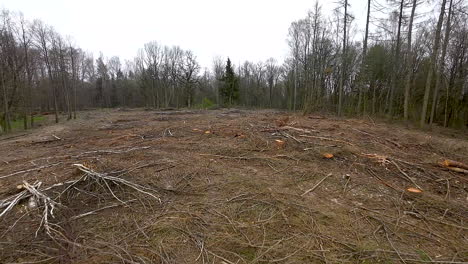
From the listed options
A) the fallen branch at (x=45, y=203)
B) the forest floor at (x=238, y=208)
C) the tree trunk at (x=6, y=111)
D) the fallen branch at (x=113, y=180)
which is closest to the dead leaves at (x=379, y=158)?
the forest floor at (x=238, y=208)

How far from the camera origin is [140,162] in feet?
16.3

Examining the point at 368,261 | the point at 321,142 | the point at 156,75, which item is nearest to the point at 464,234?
the point at 368,261

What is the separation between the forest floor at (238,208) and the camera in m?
2.44

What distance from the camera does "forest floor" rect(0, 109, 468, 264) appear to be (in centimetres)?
244

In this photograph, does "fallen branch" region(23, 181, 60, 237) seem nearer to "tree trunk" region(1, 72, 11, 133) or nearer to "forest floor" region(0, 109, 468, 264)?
"forest floor" region(0, 109, 468, 264)

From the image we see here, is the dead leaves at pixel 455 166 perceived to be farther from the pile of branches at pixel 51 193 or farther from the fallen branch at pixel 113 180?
the fallen branch at pixel 113 180

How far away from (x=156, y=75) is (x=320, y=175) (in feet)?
128

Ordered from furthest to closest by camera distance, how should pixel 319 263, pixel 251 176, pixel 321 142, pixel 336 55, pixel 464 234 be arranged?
pixel 336 55, pixel 321 142, pixel 251 176, pixel 464 234, pixel 319 263

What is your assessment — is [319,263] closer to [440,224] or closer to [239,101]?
[440,224]

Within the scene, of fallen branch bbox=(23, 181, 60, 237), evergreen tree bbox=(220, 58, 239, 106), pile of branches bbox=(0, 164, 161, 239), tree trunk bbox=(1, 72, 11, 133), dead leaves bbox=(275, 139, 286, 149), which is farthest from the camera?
evergreen tree bbox=(220, 58, 239, 106)

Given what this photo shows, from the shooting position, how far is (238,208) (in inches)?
130

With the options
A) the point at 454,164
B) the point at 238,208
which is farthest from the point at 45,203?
the point at 454,164

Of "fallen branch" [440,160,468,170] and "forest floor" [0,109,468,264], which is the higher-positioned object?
"fallen branch" [440,160,468,170]

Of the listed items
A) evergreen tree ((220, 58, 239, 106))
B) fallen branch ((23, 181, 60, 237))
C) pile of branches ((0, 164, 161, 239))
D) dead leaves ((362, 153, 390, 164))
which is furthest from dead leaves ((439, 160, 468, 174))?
evergreen tree ((220, 58, 239, 106))
